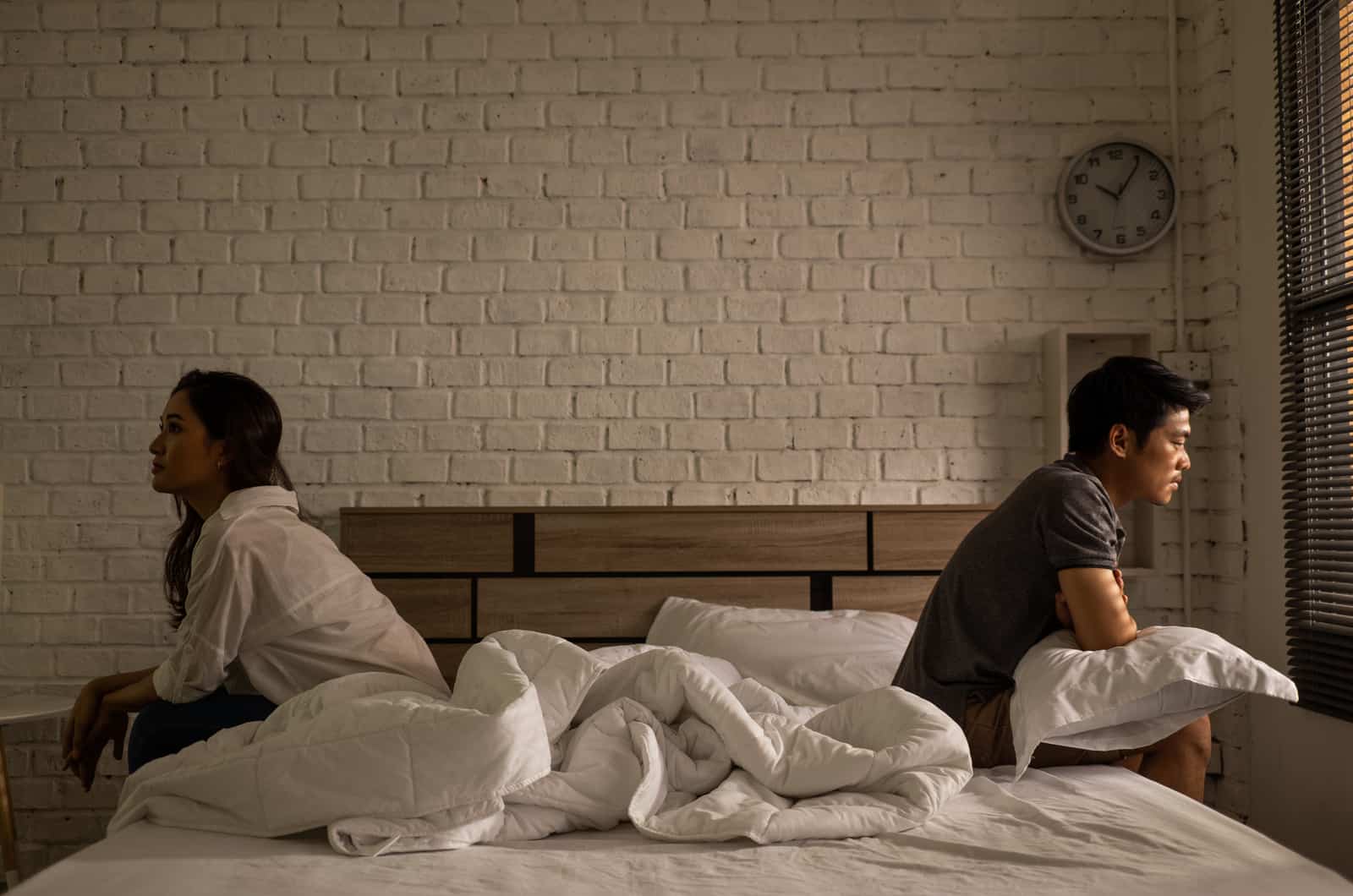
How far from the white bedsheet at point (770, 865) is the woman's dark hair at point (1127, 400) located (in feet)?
2.67

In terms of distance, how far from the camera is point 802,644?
2.79 meters

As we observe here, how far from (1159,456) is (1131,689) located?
59 centimetres

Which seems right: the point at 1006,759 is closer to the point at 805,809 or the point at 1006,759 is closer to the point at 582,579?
the point at 805,809

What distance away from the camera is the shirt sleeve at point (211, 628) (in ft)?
6.75

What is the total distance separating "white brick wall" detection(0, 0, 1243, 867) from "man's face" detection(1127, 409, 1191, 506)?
1.19 m

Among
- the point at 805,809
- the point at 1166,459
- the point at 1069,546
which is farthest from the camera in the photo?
the point at 1166,459

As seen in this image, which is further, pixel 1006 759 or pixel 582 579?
pixel 582 579

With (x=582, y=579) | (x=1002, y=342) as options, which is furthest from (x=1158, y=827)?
(x=1002, y=342)

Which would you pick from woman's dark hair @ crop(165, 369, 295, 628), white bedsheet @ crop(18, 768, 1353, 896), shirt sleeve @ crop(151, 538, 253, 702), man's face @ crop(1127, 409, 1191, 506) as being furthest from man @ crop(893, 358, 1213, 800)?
woman's dark hair @ crop(165, 369, 295, 628)

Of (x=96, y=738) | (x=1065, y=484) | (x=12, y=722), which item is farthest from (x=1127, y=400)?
(x=12, y=722)

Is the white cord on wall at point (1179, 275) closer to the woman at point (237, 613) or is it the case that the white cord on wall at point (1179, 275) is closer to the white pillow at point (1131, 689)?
the white pillow at point (1131, 689)

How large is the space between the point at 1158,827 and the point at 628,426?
2.11 meters

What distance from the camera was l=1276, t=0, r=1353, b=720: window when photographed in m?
2.63

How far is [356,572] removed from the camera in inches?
90.1
